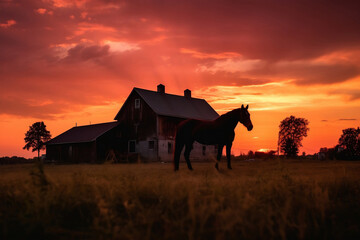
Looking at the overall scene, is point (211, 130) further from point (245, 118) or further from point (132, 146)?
point (132, 146)

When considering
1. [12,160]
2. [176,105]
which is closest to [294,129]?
[176,105]

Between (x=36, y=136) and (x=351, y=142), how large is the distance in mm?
48218

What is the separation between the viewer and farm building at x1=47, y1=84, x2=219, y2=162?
38.6m

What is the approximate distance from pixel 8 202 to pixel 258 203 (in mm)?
4518

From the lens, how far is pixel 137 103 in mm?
40719

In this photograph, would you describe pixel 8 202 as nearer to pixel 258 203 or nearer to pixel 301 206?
pixel 258 203

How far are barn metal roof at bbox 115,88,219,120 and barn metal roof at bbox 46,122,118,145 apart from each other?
2590mm

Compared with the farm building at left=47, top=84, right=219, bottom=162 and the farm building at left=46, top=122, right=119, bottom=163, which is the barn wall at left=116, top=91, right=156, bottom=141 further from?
the farm building at left=46, top=122, right=119, bottom=163

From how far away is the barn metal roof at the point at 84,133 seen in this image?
40.8 m

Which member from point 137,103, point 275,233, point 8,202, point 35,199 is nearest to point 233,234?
point 275,233

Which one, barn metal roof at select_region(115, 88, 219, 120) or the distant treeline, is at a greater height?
barn metal roof at select_region(115, 88, 219, 120)

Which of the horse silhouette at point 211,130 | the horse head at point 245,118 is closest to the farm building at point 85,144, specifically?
the horse silhouette at point 211,130

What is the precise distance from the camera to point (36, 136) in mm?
57906

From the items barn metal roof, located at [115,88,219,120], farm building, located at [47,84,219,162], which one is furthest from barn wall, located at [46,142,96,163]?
barn metal roof, located at [115,88,219,120]
